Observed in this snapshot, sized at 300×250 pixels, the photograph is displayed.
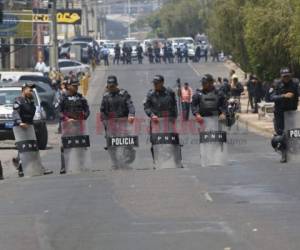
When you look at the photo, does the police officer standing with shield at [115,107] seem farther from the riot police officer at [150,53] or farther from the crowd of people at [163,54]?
the riot police officer at [150,53]

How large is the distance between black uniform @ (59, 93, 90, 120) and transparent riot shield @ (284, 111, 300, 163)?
3.92 m

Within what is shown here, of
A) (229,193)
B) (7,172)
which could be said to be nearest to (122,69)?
(7,172)

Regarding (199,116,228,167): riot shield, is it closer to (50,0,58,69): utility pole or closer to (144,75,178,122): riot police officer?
(144,75,178,122): riot police officer

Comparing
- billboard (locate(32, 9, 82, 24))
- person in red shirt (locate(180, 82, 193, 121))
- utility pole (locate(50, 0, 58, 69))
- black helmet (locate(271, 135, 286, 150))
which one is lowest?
person in red shirt (locate(180, 82, 193, 121))

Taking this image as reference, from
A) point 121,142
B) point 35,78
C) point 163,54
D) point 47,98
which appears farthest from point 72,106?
point 163,54

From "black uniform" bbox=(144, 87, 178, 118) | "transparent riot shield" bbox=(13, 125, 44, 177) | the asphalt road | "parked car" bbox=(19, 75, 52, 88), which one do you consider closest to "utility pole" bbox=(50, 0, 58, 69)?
"parked car" bbox=(19, 75, 52, 88)

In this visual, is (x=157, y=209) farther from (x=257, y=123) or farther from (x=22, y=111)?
(x=257, y=123)

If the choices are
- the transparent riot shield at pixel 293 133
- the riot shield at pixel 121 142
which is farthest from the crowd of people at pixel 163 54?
the transparent riot shield at pixel 293 133

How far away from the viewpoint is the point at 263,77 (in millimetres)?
46938

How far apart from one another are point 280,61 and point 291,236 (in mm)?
31435

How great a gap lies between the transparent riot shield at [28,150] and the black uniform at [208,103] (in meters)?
3.22

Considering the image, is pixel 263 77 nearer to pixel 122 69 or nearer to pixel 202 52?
pixel 122 69

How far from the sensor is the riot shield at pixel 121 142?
2073 cm

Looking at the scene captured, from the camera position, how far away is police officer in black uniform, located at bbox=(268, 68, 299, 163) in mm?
A: 20453
